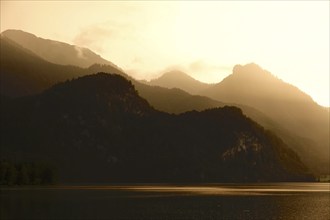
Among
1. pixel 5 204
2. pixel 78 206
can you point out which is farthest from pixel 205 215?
pixel 5 204

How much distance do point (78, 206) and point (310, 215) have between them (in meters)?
60.2

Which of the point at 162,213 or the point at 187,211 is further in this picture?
the point at 187,211

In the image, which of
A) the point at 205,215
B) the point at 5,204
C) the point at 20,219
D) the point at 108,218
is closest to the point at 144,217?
the point at 108,218

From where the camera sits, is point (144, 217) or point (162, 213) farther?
point (162, 213)

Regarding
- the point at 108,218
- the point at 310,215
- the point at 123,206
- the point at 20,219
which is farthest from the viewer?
the point at 123,206

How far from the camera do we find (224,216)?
132 m

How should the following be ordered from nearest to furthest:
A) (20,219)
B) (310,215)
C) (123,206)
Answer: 1. (20,219)
2. (310,215)
3. (123,206)

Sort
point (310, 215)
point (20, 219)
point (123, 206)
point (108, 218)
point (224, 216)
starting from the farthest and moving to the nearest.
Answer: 1. point (123, 206)
2. point (310, 215)
3. point (224, 216)
4. point (108, 218)
5. point (20, 219)

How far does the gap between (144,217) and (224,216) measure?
2024 centimetres

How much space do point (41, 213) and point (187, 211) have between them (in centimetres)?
3898

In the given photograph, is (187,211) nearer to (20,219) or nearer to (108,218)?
(108,218)

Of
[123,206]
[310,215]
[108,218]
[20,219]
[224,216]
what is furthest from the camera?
[123,206]

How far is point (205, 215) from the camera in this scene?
→ 440 ft

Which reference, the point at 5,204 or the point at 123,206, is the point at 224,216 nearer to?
the point at 123,206
